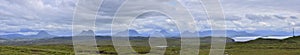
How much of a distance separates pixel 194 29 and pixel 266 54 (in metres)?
141

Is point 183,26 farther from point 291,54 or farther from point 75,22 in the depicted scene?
point 291,54

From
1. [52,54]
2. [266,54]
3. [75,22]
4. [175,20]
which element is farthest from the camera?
[266,54]

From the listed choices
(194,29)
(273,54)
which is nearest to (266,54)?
(273,54)

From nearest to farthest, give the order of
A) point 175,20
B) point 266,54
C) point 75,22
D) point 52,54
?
point 75,22 → point 175,20 → point 52,54 → point 266,54

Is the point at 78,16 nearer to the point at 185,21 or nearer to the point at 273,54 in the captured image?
the point at 185,21

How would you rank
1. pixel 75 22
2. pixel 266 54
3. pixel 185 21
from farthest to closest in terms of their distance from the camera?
pixel 266 54
pixel 185 21
pixel 75 22

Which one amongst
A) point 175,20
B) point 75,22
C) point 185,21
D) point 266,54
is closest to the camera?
point 75,22

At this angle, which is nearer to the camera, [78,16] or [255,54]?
[78,16]

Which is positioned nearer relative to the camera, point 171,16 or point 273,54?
point 171,16

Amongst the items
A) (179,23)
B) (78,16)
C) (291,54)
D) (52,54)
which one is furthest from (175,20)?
(291,54)

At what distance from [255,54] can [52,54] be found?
83.5 meters

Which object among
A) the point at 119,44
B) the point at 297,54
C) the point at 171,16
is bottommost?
the point at 297,54

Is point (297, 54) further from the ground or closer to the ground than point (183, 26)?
closer to the ground

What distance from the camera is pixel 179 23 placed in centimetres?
2442
